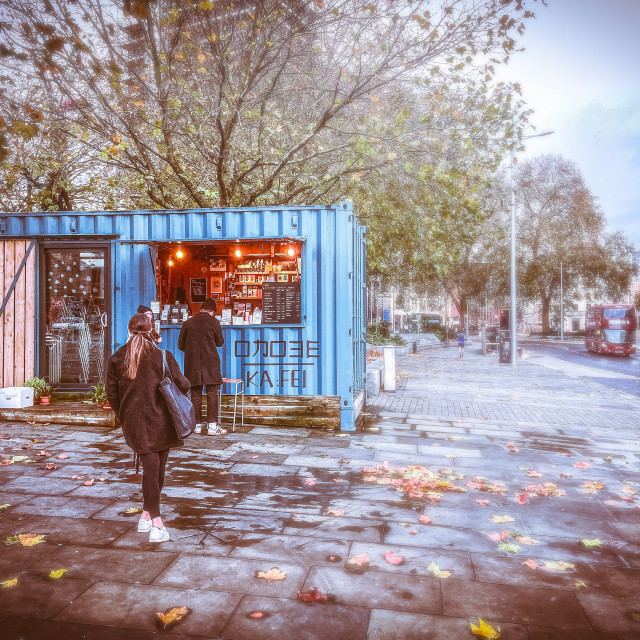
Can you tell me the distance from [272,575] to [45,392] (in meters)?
7.53

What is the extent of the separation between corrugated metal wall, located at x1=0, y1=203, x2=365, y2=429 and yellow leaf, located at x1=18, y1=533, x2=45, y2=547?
198 inches

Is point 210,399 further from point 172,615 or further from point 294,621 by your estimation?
point 294,621

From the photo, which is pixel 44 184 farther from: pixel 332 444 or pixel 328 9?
pixel 332 444

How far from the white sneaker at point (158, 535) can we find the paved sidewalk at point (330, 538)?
9 centimetres

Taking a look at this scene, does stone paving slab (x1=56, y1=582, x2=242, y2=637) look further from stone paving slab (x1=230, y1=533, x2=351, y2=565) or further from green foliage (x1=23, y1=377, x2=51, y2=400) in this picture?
green foliage (x1=23, y1=377, x2=51, y2=400)

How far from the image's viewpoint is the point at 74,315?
1022 centimetres

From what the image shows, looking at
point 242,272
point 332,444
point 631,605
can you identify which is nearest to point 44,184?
point 242,272

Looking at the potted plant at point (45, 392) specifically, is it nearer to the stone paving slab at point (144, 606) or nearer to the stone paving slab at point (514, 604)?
the stone paving slab at point (144, 606)

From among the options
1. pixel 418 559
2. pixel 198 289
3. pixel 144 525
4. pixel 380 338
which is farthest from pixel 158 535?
pixel 380 338

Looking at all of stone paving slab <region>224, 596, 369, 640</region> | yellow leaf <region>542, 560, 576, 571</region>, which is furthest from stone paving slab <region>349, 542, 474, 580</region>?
stone paving slab <region>224, 596, 369, 640</region>

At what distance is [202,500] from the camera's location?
214 inches

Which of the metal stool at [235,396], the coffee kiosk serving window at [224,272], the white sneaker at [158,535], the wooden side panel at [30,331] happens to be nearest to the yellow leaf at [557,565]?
the white sneaker at [158,535]

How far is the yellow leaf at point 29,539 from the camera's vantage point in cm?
429

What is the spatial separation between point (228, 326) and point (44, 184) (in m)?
10.7
